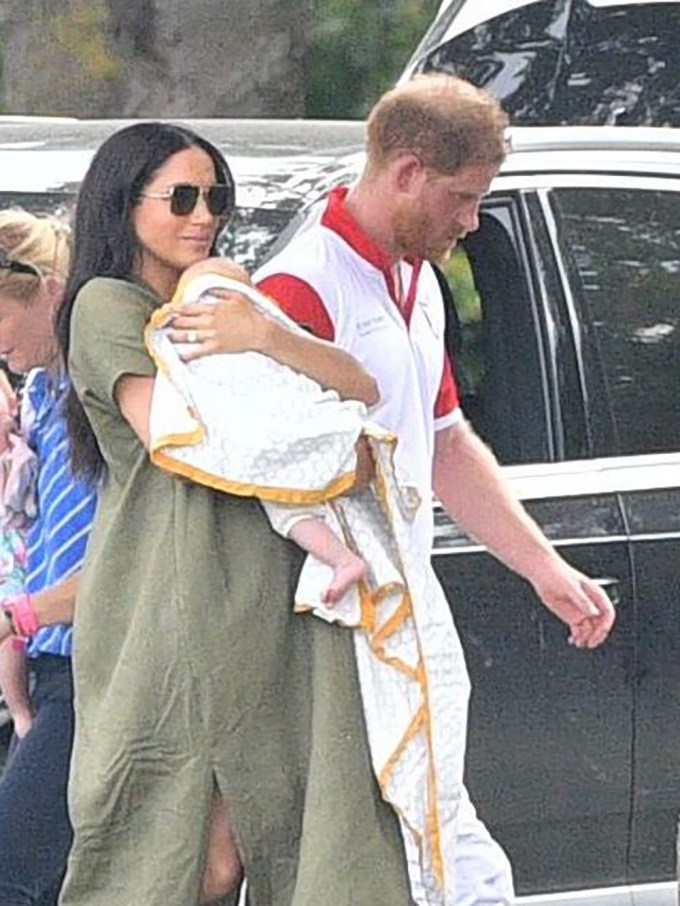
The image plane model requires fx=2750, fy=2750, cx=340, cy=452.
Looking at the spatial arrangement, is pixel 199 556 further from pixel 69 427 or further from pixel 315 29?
pixel 315 29

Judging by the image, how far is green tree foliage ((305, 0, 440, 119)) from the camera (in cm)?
888

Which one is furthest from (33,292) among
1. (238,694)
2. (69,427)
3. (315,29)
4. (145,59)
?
(315,29)

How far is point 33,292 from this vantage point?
14.2ft

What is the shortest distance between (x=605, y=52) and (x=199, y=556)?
221 cm

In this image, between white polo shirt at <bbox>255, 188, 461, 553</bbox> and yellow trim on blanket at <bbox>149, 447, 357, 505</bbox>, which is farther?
white polo shirt at <bbox>255, 188, 461, 553</bbox>

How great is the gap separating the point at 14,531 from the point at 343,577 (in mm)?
836

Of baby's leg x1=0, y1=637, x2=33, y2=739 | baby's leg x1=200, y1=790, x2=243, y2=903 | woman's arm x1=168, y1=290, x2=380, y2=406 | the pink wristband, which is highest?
woman's arm x1=168, y1=290, x2=380, y2=406

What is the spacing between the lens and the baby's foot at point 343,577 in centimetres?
379

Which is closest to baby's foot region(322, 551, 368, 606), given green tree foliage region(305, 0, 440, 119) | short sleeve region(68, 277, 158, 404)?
short sleeve region(68, 277, 158, 404)

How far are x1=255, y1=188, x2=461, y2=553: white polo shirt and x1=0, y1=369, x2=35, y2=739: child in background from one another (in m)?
0.48

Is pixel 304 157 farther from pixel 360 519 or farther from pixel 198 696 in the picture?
pixel 198 696

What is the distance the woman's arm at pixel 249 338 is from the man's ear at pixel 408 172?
1.31 feet

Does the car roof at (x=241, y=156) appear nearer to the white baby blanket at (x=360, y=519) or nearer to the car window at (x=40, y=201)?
the car window at (x=40, y=201)

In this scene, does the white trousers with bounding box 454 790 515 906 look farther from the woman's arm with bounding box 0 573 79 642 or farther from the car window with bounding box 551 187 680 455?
the car window with bounding box 551 187 680 455
